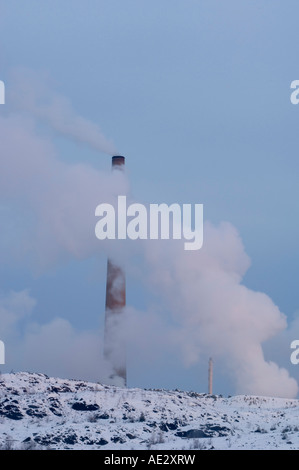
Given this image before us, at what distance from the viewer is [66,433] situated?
1133 inches

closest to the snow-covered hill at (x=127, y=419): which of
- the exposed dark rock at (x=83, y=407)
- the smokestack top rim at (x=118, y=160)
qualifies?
the exposed dark rock at (x=83, y=407)

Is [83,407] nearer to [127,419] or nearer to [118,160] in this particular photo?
[127,419]

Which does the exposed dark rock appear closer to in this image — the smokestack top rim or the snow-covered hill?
the snow-covered hill

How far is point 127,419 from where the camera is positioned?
31.5m

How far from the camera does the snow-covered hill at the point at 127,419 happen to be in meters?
27.9

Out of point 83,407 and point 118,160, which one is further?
point 118,160

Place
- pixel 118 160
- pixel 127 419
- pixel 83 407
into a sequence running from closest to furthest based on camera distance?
pixel 127 419
pixel 83 407
pixel 118 160

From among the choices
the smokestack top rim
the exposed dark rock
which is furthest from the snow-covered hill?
the smokestack top rim

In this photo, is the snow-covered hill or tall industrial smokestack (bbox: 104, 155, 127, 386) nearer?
the snow-covered hill

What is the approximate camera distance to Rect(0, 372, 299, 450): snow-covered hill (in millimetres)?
27938

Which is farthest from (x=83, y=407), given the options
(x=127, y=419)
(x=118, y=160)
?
(x=118, y=160)

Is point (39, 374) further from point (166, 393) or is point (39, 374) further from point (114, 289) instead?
point (114, 289)

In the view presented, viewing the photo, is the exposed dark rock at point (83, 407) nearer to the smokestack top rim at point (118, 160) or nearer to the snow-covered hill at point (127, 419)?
the snow-covered hill at point (127, 419)
